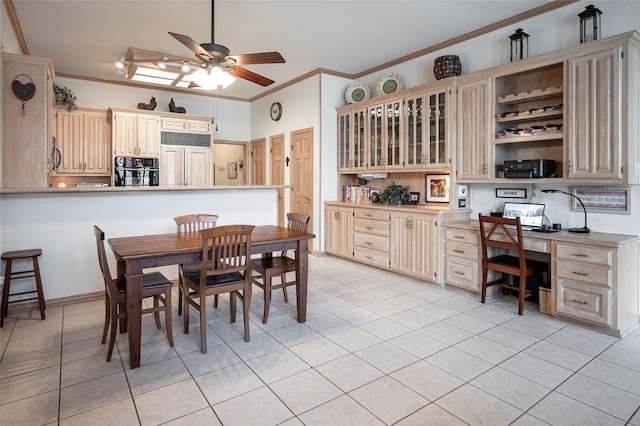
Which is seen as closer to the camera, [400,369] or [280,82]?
[400,369]

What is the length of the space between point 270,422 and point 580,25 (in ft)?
14.1

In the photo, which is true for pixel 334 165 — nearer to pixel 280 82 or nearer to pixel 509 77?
pixel 280 82

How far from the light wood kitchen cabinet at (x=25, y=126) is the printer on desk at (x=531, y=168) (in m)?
4.76

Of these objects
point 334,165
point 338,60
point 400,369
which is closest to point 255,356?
point 400,369

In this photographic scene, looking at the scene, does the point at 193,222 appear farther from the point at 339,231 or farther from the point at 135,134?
the point at 135,134

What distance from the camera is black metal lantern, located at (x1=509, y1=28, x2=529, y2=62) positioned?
3.95m

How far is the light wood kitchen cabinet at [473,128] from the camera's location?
406 centimetres

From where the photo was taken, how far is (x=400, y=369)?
246 cm

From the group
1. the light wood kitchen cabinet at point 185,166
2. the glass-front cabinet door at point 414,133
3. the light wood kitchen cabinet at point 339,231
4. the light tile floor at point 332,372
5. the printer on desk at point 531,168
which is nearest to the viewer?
the light tile floor at point 332,372

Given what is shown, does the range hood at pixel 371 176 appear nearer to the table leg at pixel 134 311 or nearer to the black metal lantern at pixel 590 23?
the black metal lantern at pixel 590 23

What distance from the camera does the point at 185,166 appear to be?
688cm

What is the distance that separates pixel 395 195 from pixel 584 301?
258 cm

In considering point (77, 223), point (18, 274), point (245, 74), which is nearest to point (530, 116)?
point (245, 74)

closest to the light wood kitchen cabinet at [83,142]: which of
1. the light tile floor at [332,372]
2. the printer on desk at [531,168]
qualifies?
the light tile floor at [332,372]
